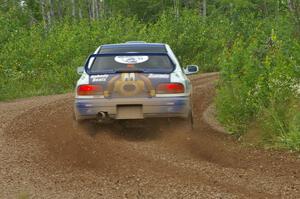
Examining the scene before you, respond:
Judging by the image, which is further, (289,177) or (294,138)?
(294,138)

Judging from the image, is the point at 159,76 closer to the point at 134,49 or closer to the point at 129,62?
the point at 129,62

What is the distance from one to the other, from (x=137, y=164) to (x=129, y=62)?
2.84 meters

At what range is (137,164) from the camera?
7.84 metres

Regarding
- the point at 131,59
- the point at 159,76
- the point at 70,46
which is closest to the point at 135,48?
the point at 131,59

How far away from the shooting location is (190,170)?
754 centimetres

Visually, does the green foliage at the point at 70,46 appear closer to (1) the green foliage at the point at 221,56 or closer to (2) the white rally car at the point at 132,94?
(1) the green foliage at the point at 221,56

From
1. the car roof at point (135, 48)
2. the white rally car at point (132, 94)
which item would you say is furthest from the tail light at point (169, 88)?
the car roof at point (135, 48)

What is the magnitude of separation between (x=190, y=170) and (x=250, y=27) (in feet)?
70.4

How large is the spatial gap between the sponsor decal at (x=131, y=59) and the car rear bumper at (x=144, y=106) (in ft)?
3.00

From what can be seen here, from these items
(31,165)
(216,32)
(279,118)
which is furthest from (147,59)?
(216,32)

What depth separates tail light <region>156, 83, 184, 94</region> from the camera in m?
9.62

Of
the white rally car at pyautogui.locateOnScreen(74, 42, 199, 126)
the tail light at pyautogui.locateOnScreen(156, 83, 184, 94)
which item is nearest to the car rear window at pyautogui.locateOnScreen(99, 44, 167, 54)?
the white rally car at pyautogui.locateOnScreen(74, 42, 199, 126)

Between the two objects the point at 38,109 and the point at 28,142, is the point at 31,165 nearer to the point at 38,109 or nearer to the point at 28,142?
the point at 28,142

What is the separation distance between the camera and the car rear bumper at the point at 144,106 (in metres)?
9.57
